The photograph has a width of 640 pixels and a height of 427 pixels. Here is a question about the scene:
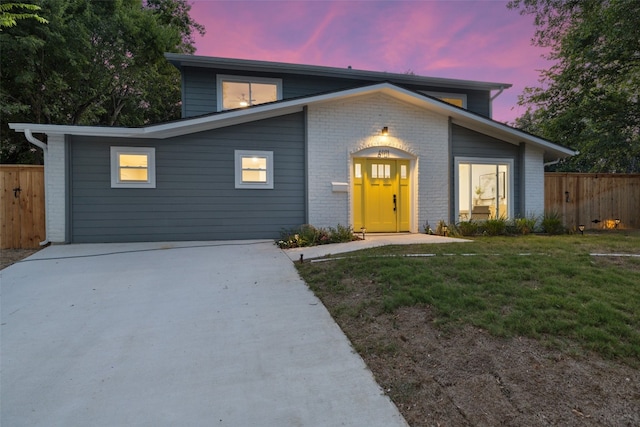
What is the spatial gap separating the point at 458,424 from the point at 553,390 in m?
0.78

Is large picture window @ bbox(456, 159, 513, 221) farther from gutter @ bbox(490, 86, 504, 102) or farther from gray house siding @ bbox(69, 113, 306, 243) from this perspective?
gray house siding @ bbox(69, 113, 306, 243)

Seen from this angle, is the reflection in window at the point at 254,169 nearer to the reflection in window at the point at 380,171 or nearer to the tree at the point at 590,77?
the reflection in window at the point at 380,171

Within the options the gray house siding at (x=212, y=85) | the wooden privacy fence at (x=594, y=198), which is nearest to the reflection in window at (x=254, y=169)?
the gray house siding at (x=212, y=85)

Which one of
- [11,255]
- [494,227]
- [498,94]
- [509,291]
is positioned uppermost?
[498,94]

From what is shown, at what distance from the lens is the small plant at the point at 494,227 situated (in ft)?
29.3

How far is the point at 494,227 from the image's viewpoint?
892 cm

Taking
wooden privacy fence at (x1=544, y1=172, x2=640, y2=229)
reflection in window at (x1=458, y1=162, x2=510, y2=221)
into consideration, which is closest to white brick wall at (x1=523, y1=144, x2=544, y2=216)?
reflection in window at (x1=458, y1=162, x2=510, y2=221)

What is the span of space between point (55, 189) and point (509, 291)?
8900 millimetres

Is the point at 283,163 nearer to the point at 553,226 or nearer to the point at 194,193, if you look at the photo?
the point at 194,193

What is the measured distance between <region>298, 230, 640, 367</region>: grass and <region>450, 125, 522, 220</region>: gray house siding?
443 centimetres

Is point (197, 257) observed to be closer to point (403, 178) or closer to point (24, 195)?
point (24, 195)

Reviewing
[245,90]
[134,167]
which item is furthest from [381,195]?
[134,167]

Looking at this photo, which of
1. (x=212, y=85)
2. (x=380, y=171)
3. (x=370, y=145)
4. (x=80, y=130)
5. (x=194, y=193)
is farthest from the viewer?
(x=212, y=85)

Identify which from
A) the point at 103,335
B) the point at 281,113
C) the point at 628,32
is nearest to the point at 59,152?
the point at 281,113
